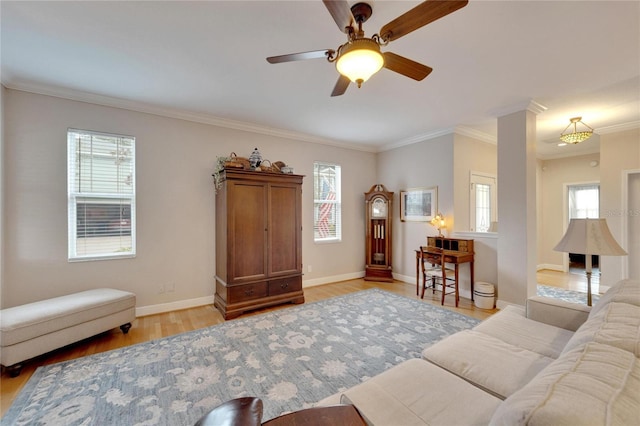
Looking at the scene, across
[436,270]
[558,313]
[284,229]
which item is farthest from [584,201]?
[284,229]

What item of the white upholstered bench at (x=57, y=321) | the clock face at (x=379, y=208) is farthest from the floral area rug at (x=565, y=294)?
the white upholstered bench at (x=57, y=321)

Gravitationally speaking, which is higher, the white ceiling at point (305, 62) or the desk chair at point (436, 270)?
the white ceiling at point (305, 62)

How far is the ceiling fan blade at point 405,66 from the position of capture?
1731 millimetres

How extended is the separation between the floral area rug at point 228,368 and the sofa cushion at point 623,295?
1380 millimetres

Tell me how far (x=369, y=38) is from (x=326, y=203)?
11.5ft

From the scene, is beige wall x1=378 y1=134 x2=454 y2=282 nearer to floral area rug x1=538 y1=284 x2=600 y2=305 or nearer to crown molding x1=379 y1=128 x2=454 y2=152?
crown molding x1=379 y1=128 x2=454 y2=152

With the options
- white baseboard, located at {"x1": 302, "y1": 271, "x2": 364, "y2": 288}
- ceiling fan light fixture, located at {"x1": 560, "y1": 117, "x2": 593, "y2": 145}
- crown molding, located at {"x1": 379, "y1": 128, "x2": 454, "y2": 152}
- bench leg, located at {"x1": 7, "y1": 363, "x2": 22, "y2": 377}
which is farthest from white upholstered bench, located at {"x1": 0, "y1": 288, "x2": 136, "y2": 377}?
ceiling fan light fixture, located at {"x1": 560, "y1": 117, "x2": 593, "y2": 145}

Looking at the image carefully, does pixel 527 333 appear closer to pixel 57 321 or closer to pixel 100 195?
pixel 57 321

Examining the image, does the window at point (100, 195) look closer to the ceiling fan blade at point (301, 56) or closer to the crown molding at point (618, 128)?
the ceiling fan blade at point (301, 56)

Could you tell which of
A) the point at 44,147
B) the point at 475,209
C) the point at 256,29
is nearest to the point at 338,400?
the point at 256,29

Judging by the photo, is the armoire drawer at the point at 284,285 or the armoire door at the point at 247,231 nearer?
the armoire door at the point at 247,231

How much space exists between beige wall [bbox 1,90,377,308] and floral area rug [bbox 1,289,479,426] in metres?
1.04

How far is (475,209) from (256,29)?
4.28 m

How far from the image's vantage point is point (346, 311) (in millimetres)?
3475
